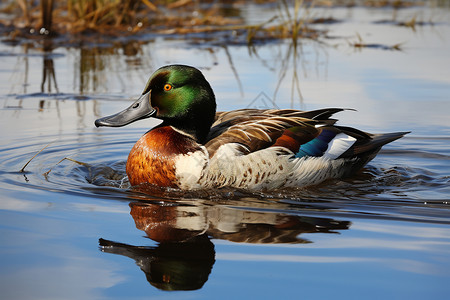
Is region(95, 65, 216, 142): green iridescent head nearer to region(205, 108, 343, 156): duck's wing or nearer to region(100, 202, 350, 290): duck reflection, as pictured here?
region(205, 108, 343, 156): duck's wing

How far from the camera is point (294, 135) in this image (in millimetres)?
6176

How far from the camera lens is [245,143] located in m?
5.84

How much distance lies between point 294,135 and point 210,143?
746 millimetres

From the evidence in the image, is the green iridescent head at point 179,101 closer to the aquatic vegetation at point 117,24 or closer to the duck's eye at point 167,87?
→ the duck's eye at point 167,87

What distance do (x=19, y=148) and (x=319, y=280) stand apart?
158 inches

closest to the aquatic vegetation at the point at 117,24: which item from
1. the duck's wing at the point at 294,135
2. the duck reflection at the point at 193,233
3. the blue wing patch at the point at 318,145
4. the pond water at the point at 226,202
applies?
the pond water at the point at 226,202

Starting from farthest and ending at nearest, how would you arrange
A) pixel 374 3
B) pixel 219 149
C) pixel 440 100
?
1. pixel 374 3
2. pixel 440 100
3. pixel 219 149

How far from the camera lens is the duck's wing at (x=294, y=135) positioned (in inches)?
233

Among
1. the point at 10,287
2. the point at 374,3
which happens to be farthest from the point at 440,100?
the point at 374,3

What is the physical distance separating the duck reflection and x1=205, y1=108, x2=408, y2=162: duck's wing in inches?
32.8

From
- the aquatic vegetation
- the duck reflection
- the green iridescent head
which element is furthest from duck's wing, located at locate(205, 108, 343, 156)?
the aquatic vegetation

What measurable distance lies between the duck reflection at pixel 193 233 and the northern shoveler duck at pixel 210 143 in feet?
1.79

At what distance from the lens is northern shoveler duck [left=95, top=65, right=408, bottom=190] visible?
5801 millimetres

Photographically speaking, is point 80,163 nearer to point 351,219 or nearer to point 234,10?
point 351,219
